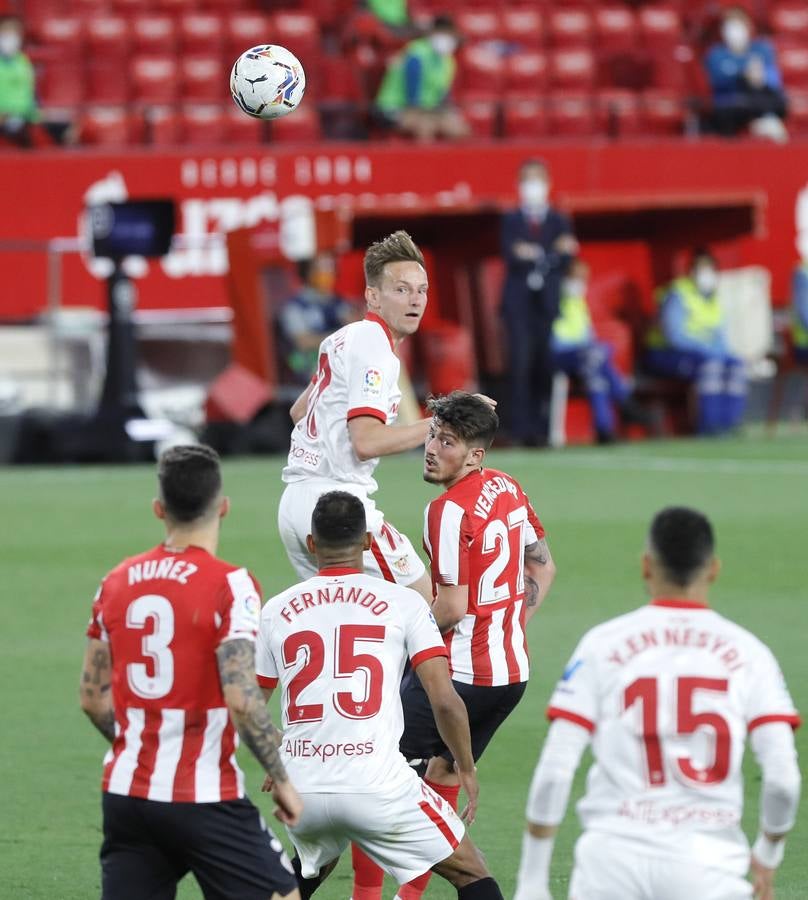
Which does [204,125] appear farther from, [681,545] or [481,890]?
[681,545]

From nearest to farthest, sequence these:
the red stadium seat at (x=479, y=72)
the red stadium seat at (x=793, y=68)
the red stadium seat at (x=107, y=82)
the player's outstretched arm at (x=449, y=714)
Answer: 1. the player's outstretched arm at (x=449, y=714)
2. the red stadium seat at (x=107, y=82)
3. the red stadium seat at (x=479, y=72)
4. the red stadium seat at (x=793, y=68)

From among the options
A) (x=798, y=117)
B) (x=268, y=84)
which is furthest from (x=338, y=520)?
(x=798, y=117)

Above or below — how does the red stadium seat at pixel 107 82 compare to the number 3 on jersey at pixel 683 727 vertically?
above

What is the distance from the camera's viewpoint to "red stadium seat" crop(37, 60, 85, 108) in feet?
76.5

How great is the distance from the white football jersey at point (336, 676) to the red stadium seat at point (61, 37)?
1919 cm

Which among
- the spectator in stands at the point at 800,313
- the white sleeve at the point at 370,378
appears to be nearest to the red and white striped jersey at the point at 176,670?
the white sleeve at the point at 370,378

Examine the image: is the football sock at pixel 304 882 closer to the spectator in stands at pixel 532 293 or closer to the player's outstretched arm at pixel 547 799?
the player's outstretched arm at pixel 547 799

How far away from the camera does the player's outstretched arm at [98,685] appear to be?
188 inches

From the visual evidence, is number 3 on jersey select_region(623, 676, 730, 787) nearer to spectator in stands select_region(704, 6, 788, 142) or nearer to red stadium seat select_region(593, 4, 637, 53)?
spectator in stands select_region(704, 6, 788, 142)

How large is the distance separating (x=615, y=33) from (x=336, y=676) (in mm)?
21728

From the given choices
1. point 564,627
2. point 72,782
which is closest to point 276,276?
point 564,627

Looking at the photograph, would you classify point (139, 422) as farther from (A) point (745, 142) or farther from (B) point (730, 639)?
(B) point (730, 639)

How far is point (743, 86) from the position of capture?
24.4m

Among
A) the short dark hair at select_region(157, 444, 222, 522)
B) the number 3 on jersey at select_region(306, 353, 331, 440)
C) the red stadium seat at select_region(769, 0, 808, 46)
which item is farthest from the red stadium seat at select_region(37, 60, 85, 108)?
the short dark hair at select_region(157, 444, 222, 522)
